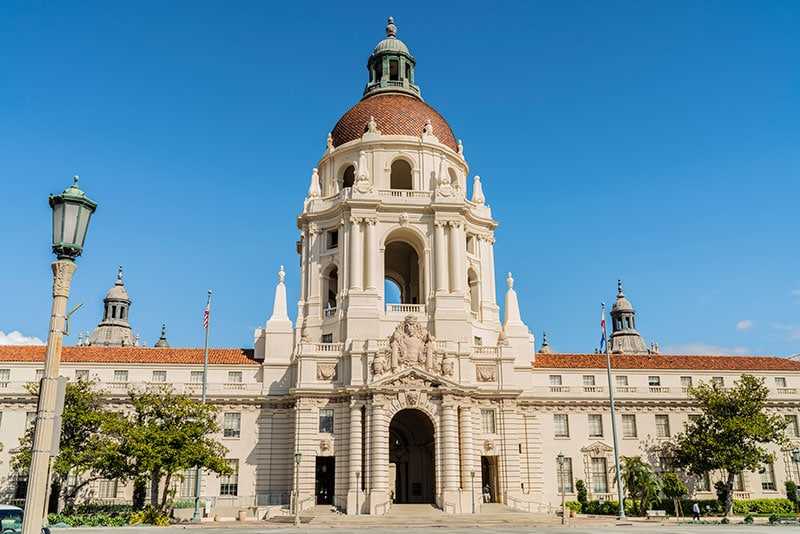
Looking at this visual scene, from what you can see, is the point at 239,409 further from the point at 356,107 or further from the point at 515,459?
the point at 356,107

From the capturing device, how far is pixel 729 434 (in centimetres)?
5662

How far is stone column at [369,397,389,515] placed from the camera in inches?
1956

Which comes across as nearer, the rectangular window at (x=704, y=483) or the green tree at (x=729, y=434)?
the green tree at (x=729, y=434)

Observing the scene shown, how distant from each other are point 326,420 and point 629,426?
26.6 metres

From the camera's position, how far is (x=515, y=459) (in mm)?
56406

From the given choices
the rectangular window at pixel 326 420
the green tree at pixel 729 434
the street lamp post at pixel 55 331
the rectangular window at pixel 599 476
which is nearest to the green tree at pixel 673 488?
the green tree at pixel 729 434

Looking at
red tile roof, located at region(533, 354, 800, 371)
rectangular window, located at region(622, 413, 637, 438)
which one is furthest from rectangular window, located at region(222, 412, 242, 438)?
rectangular window, located at region(622, 413, 637, 438)

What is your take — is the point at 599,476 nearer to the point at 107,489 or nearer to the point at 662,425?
the point at 662,425

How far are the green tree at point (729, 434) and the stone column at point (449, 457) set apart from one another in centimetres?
1980

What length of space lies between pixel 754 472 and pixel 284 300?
42166 mm

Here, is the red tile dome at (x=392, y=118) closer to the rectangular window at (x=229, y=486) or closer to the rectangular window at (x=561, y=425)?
the rectangular window at (x=561, y=425)

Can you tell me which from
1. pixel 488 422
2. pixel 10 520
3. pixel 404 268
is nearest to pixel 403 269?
pixel 404 268

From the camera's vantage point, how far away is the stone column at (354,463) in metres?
50.3

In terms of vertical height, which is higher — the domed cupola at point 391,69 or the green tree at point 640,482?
the domed cupola at point 391,69
